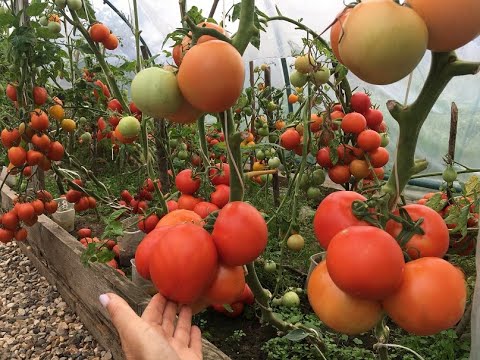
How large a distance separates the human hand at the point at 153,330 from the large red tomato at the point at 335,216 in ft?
1.05

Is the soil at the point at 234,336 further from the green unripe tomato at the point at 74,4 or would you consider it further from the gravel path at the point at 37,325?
the green unripe tomato at the point at 74,4

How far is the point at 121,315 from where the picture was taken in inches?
30.2

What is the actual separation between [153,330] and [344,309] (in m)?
0.37

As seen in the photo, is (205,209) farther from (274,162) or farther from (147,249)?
(274,162)

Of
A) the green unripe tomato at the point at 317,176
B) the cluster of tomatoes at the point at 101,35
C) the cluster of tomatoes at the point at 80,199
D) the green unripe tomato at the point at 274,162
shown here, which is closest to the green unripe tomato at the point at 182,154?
the green unripe tomato at the point at 274,162

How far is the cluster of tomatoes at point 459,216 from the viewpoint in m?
1.18

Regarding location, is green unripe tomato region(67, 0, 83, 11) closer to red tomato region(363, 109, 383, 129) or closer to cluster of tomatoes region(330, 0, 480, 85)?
red tomato region(363, 109, 383, 129)

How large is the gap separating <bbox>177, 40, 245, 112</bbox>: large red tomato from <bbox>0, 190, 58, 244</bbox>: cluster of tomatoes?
1688 mm

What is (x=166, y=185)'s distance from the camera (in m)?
1.76

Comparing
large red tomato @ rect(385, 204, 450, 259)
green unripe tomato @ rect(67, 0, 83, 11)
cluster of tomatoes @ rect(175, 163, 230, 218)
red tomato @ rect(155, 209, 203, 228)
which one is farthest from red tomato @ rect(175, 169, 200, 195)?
green unripe tomato @ rect(67, 0, 83, 11)

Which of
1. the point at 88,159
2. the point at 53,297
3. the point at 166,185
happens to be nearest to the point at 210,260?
the point at 166,185

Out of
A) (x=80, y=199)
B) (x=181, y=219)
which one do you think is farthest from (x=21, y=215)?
(x=181, y=219)

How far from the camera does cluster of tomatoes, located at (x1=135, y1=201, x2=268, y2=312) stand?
65 centimetres

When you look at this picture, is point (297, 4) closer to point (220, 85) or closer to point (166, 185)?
point (166, 185)
